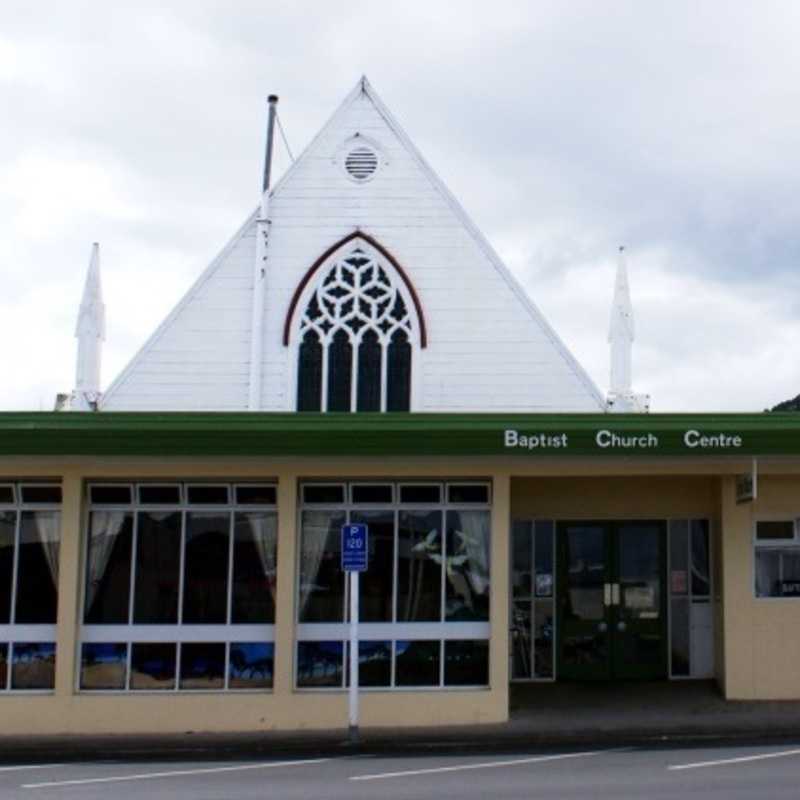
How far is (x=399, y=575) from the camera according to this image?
48.4 ft

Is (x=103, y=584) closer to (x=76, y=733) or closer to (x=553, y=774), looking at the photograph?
(x=76, y=733)

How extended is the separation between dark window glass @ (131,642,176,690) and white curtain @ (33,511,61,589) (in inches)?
51.9

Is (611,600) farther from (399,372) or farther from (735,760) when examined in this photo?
(399,372)

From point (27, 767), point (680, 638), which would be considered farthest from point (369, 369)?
point (27, 767)

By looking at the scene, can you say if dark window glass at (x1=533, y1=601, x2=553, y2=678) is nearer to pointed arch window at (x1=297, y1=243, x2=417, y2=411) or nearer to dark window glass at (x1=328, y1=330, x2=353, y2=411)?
pointed arch window at (x1=297, y1=243, x2=417, y2=411)

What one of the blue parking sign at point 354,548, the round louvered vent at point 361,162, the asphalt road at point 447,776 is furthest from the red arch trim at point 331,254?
the asphalt road at point 447,776

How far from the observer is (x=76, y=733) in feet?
45.8

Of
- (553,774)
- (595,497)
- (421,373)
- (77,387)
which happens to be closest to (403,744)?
(553,774)

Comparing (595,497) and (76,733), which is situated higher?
(595,497)

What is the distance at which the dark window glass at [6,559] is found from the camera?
14.5 metres

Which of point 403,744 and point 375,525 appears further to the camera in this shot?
point 375,525

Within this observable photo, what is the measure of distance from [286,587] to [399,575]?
1418mm

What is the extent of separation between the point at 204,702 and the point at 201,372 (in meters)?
12.3

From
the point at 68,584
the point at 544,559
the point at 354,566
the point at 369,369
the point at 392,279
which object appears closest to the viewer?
the point at 354,566
